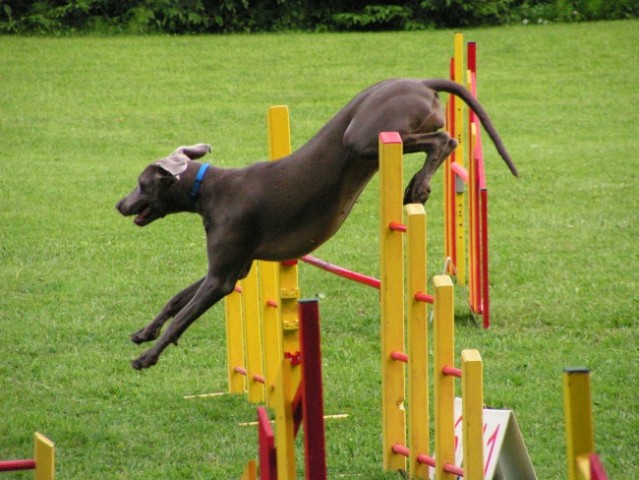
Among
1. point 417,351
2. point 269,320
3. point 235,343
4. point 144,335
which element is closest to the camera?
point 417,351

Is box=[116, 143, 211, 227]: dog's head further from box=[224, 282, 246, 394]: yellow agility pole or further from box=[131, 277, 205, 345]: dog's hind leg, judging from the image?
box=[224, 282, 246, 394]: yellow agility pole

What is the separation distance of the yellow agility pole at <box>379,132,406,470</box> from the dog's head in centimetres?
99

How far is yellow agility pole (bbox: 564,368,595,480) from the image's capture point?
2.64 m

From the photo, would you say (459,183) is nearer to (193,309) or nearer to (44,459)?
(193,309)

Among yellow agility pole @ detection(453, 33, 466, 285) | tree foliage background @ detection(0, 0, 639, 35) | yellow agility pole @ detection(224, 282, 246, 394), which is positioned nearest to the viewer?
yellow agility pole @ detection(224, 282, 246, 394)

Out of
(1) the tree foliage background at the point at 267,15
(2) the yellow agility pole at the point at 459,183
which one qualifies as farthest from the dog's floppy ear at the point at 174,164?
(1) the tree foliage background at the point at 267,15

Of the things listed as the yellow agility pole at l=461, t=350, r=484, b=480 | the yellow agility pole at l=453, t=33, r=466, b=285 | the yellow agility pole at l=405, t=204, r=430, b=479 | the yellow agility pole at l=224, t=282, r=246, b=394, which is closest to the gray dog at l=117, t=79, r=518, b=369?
the yellow agility pole at l=405, t=204, r=430, b=479

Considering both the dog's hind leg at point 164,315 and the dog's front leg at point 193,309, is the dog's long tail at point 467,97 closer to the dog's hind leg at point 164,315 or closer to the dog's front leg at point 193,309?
the dog's front leg at point 193,309

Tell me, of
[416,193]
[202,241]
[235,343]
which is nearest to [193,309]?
[416,193]

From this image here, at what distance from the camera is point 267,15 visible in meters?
24.3

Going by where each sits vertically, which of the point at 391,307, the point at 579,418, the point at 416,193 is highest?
the point at 416,193

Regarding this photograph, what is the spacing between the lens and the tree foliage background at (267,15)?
2364 cm

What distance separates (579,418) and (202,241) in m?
10.1

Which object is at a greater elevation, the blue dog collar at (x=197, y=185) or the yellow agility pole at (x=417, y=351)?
the blue dog collar at (x=197, y=185)
